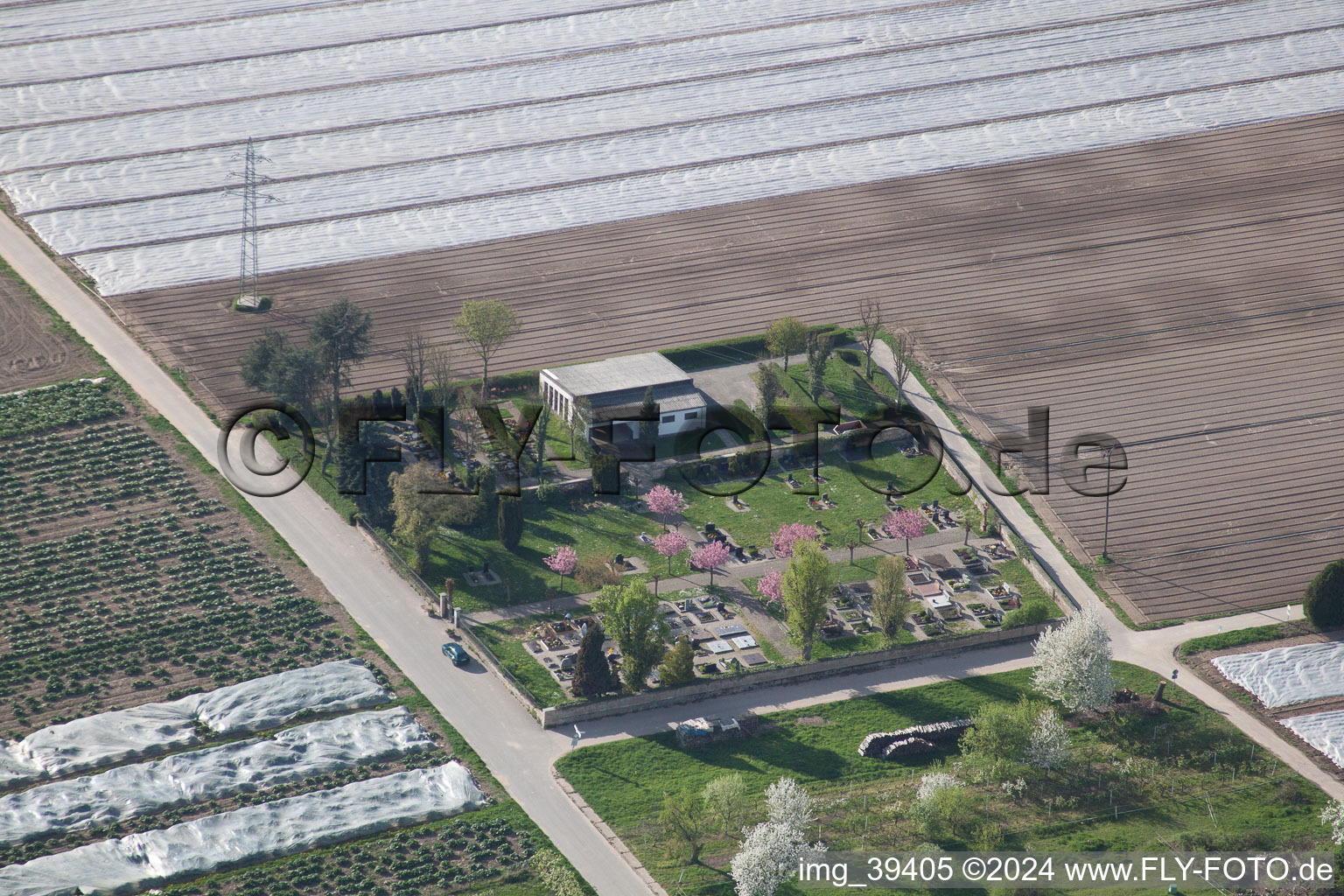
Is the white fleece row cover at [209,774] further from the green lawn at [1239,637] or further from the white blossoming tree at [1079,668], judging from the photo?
the green lawn at [1239,637]

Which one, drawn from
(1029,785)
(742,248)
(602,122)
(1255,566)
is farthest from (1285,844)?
(602,122)

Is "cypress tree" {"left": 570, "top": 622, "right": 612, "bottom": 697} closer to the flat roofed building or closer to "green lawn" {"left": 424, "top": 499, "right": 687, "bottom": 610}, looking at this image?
"green lawn" {"left": 424, "top": 499, "right": 687, "bottom": 610}

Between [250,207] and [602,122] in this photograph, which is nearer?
[250,207]

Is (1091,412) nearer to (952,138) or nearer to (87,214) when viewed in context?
(952,138)

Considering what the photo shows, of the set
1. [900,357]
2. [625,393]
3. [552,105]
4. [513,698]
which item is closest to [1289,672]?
[900,357]

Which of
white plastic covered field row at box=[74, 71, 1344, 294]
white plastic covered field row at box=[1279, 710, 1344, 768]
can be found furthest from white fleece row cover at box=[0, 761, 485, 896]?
white plastic covered field row at box=[74, 71, 1344, 294]

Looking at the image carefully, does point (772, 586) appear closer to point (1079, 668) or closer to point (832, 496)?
point (832, 496)

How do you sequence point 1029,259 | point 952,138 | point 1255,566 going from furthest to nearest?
point 952,138, point 1029,259, point 1255,566

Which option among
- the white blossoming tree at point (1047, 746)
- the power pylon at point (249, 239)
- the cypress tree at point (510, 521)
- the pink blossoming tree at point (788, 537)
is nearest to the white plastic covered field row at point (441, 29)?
the power pylon at point (249, 239)
